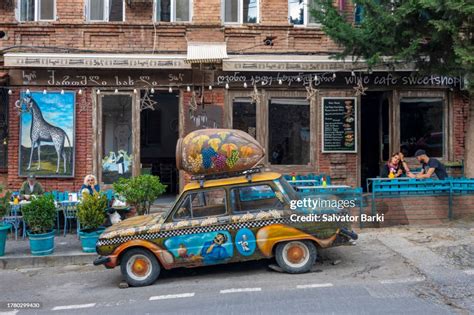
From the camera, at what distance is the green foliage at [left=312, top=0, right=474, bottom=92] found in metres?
8.47

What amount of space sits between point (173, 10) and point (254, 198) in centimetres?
666

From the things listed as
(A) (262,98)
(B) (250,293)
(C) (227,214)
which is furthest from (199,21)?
(B) (250,293)

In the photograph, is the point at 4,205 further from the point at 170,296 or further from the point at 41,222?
the point at 170,296

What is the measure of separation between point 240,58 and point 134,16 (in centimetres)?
293

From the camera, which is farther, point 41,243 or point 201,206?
point 41,243

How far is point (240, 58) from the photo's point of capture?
36.5 feet

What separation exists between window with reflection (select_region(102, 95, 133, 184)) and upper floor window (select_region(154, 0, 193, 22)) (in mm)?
2196

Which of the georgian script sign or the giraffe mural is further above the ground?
the georgian script sign

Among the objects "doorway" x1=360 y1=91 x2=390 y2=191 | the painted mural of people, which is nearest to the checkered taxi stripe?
the painted mural of people

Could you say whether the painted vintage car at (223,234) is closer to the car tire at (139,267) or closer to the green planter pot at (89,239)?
the car tire at (139,267)

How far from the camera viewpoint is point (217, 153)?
291 inches

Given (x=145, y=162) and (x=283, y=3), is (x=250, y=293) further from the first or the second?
(x=145, y=162)

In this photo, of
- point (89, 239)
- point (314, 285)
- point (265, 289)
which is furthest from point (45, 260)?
point (314, 285)

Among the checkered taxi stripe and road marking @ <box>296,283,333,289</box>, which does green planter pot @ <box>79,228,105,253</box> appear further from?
road marking @ <box>296,283,333,289</box>
